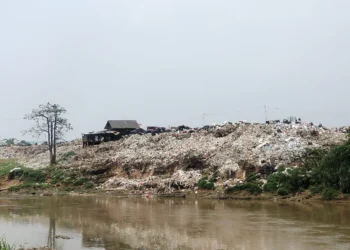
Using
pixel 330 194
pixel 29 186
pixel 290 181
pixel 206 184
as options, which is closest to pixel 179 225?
pixel 330 194

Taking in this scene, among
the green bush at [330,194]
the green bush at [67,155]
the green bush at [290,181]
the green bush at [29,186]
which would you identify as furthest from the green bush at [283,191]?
the green bush at [67,155]

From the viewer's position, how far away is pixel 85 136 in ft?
157

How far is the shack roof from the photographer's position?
165 ft

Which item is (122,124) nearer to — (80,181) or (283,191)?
(80,181)

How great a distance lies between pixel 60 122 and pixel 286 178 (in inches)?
1076

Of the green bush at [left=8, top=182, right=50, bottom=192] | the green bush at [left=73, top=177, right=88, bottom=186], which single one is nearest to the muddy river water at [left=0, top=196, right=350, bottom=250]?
the green bush at [left=73, top=177, right=88, bottom=186]

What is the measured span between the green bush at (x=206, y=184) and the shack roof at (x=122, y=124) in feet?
74.6

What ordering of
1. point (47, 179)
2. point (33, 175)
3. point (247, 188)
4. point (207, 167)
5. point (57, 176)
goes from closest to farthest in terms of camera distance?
point (247, 188)
point (207, 167)
point (57, 176)
point (47, 179)
point (33, 175)

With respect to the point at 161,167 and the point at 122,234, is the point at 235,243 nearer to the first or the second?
the point at 122,234

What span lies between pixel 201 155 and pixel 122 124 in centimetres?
2046

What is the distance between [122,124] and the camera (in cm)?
5094

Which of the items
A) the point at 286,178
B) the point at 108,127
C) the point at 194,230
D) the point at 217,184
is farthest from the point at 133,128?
the point at 194,230

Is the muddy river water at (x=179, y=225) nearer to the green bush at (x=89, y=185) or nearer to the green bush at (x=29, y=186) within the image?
the green bush at (x=89, y=185)

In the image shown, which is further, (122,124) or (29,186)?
(122,124)
